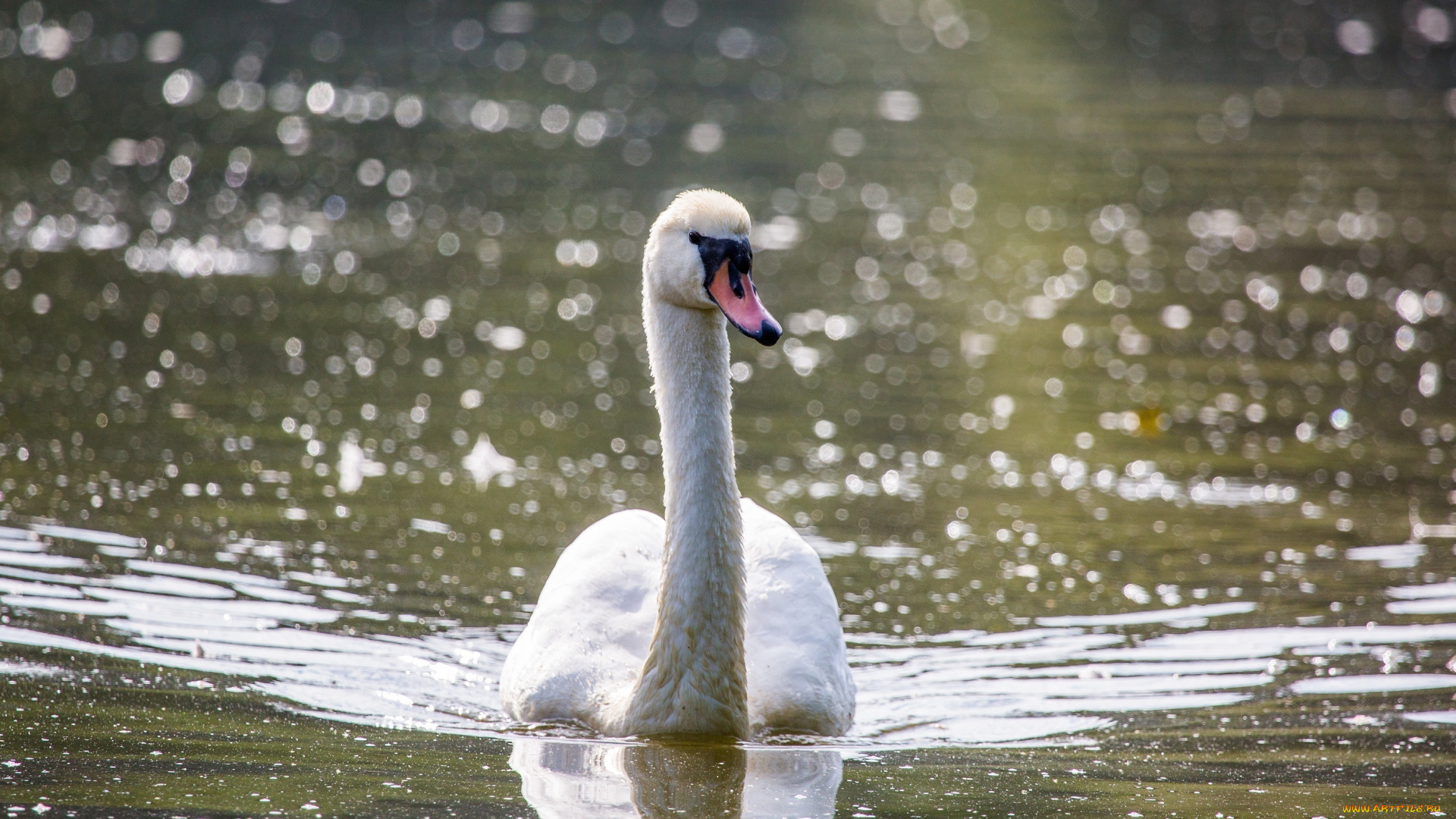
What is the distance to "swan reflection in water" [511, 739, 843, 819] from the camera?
18.1ft

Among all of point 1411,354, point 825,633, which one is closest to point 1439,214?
point 1411,354

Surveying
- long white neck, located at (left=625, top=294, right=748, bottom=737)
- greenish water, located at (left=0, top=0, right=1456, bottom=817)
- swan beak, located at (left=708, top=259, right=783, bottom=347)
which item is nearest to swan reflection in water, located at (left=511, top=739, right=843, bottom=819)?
greenish water, located at (left=0, top=0, right=1456, bottom=817)

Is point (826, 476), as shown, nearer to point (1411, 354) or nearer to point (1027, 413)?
point (1027, 413)

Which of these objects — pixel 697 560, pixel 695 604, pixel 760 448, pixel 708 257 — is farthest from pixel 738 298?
pixel 760 448

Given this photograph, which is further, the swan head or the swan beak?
the swan head

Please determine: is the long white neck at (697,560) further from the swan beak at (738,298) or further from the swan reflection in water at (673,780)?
the swan beak at (738,298)

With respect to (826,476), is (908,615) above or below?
below

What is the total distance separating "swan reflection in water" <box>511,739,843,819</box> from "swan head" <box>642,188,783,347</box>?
150 centimetres

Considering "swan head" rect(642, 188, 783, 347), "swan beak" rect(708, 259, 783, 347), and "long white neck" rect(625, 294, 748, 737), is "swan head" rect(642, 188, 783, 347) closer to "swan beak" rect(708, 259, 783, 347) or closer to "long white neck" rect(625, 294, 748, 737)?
"swan beak" rect(708, 259, 783, 347)

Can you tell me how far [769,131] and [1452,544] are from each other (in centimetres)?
1845

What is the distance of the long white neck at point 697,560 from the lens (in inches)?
244

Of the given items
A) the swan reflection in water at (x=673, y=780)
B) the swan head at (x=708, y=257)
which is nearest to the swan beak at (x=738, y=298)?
the swan head at (x=708, y=257)

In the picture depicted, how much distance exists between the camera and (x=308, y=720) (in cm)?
→ 645

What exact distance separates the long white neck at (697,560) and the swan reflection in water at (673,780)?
133mm
